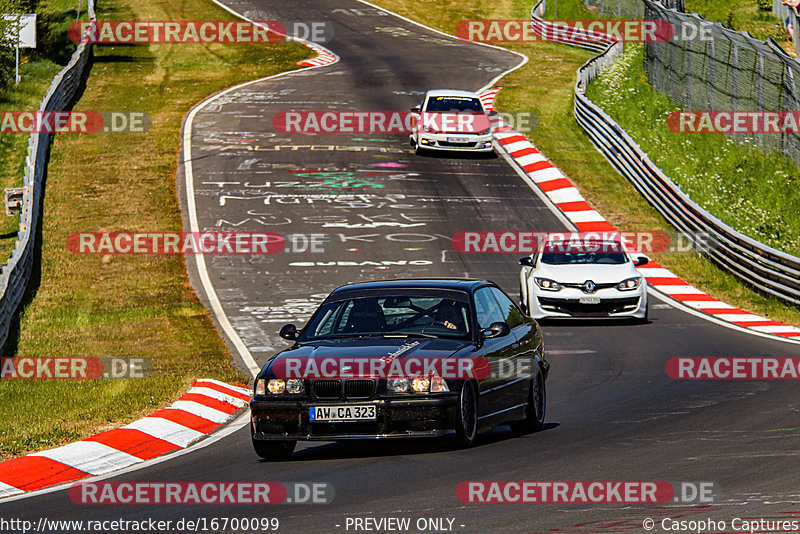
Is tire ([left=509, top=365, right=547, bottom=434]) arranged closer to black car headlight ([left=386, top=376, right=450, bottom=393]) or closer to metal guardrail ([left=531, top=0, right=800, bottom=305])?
black car headlight ([left=386, top=376, right=450, bottom=393])

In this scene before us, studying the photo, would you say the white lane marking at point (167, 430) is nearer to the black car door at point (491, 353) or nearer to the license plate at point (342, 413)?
the license plate at point (342, 413)

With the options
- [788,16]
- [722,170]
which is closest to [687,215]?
[722,170]

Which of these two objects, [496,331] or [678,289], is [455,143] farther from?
[496,331]

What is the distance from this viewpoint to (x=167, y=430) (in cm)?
1202

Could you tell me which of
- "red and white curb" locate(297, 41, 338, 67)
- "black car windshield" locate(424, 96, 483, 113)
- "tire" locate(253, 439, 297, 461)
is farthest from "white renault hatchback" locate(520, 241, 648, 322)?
"red and white curb" locate(297, 41, 338, 67)

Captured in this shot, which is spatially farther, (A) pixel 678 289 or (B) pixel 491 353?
(A) pixel 678 289

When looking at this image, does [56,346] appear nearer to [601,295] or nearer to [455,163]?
[601,295]

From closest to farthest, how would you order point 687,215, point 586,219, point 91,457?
point 91,457 < point 687,215 < point 586,219

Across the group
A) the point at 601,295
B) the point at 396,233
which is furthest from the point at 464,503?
the point at 396,233

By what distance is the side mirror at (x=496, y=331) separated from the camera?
1051cm

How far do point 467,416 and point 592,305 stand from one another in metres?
9.95

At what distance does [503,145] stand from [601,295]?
58.9 ft

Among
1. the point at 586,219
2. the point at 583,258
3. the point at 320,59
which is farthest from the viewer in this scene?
the point at 320,59

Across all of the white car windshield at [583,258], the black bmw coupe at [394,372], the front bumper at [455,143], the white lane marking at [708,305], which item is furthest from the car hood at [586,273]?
the front bumper at [455,143]
